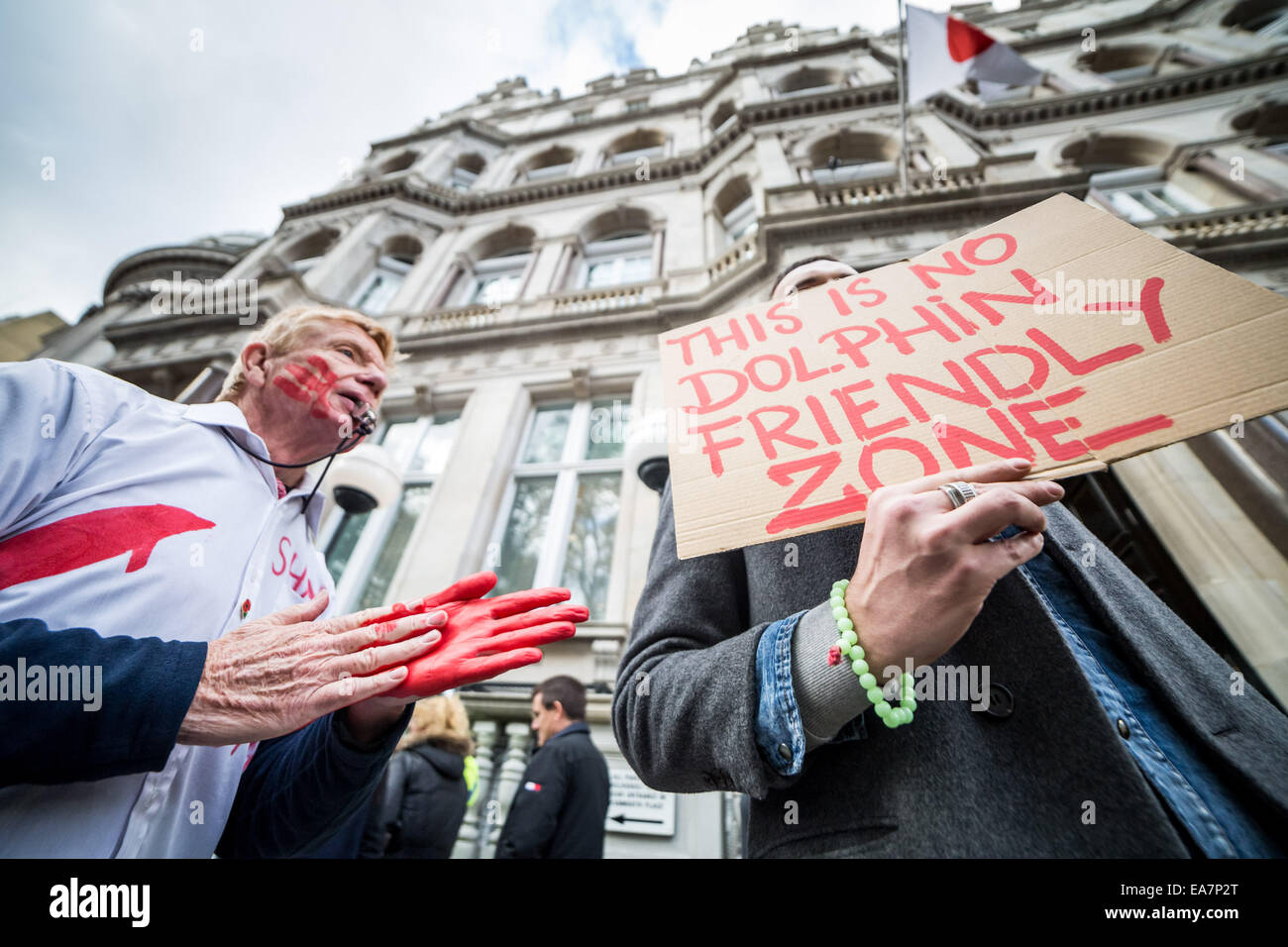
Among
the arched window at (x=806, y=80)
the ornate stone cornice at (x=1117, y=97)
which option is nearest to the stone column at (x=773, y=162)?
the ornate stone cornice at (x=1117, y=97)

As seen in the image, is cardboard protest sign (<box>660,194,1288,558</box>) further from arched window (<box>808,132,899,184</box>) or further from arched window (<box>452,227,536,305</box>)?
arched window (<box>452,227,536,305</box>)

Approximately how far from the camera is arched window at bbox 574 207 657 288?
967cm

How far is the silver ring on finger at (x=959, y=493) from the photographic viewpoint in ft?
2.65

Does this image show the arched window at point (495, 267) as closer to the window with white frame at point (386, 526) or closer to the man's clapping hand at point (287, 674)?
the window with white frame at point (386, 526)

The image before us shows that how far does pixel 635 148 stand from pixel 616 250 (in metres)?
5.74

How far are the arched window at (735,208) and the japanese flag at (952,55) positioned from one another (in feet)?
10.2

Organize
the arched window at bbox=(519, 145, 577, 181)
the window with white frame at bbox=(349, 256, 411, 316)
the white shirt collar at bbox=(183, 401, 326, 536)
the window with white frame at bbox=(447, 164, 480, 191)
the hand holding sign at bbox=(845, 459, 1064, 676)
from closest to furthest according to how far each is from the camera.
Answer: the hand holding sign at bbox=(845, 459, 1064, 676), the white shirt collar at bbox=(183, 401, 326, 536), the window with white frame at bbox=(349, 256, 411, 316), the arched window at bbox=(519, 145, 577, 181), the window with white frame at bbox=(447, 164, 480, 191)

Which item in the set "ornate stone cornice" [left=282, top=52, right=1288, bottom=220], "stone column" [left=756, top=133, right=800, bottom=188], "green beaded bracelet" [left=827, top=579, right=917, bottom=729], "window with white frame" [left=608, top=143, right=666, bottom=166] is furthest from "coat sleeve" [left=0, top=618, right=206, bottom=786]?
"window with white frame" [left=608, top=143, right=666, bottom=166]

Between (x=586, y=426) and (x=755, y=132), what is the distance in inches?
281
